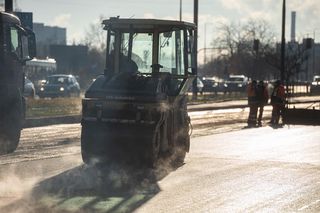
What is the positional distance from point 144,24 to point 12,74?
3.12 meters

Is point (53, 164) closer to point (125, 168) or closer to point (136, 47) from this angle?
point (125, 168)

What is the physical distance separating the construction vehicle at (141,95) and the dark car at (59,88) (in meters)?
31.1

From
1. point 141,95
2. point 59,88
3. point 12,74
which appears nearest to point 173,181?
point 141,95

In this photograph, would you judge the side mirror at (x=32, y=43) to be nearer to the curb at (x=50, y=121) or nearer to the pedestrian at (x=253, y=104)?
the curb at (x=50, y=121)

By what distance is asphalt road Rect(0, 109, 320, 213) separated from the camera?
29.1 ft

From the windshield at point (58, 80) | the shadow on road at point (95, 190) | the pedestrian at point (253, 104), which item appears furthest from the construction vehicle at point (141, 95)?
the windshield at point (58, 80)

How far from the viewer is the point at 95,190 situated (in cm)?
984

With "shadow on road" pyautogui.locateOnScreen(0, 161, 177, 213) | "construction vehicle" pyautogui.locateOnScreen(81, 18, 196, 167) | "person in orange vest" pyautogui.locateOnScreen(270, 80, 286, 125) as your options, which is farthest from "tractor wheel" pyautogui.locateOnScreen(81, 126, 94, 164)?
"person in orange vest" pyautogui.locateOnScreen(270, 80, 286, 125)

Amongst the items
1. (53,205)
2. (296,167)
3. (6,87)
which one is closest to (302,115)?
(296,167)

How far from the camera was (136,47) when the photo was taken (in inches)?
530

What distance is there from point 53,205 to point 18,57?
3.46 metres

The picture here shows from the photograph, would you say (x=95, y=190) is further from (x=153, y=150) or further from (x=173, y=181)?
(x=153, y=150)

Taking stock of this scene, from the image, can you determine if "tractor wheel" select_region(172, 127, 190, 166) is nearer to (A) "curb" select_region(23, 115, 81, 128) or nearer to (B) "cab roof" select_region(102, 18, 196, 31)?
(B) "cab roof" select_region(102, 18, 196, 31)

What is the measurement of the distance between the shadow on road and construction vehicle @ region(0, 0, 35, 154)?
1.07 meters
